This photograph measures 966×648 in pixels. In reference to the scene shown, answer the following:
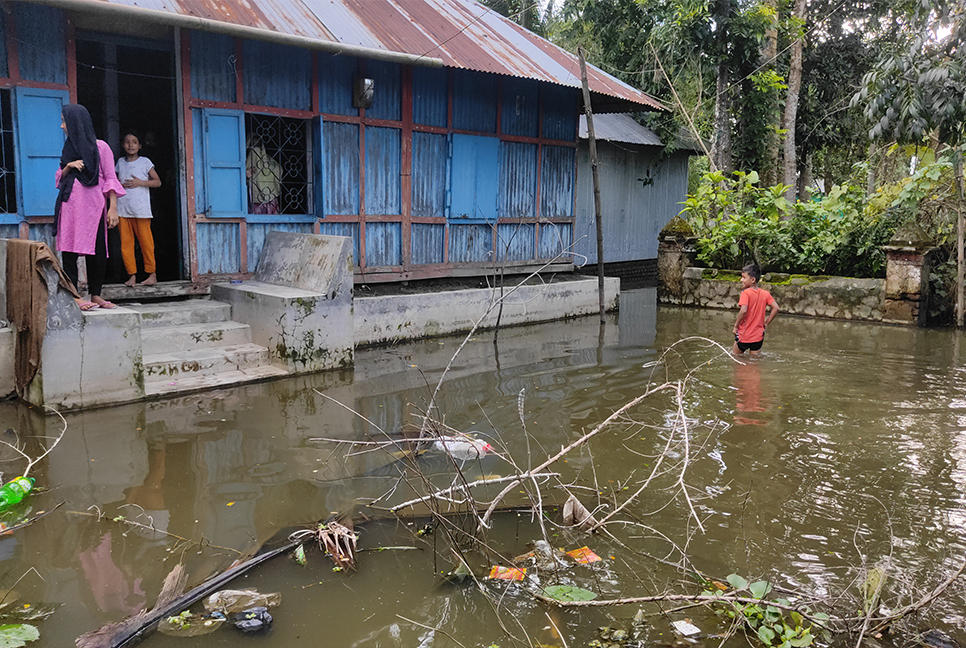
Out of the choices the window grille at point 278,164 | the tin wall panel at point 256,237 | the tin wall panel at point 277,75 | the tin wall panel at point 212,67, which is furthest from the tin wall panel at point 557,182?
the tin wall panel at point 212,67

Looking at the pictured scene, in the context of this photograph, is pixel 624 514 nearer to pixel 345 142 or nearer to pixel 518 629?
pixel 518 629

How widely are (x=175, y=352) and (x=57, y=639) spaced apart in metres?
4.68

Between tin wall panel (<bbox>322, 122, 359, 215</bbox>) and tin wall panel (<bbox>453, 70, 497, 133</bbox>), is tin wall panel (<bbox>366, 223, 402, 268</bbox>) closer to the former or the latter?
tin wall panel (<bbox>322, 122, 359, 215</bbox>)

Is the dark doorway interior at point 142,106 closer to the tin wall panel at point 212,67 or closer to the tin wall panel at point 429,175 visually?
the tin wall panel at point 212,67

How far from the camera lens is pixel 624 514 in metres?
4.59

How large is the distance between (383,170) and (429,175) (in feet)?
2.80

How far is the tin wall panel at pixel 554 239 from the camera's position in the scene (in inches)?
508

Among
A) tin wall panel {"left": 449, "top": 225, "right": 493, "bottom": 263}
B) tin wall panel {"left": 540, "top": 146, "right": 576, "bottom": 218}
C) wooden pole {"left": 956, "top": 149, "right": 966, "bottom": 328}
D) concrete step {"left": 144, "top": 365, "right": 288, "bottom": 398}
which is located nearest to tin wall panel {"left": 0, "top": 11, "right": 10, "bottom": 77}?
concrete step {"left": 144, "top": 365, "right": 288, "bottom": 398}

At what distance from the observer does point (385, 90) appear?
10.2m

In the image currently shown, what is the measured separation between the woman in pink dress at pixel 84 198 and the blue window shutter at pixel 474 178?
5323 millimetres

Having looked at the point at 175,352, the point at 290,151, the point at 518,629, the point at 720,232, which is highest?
the point at 290,151

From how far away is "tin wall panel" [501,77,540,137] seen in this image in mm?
11844

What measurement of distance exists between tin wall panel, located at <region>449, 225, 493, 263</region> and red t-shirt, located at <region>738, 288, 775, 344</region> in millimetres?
4488

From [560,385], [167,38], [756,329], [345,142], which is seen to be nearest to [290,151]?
[345,142]
